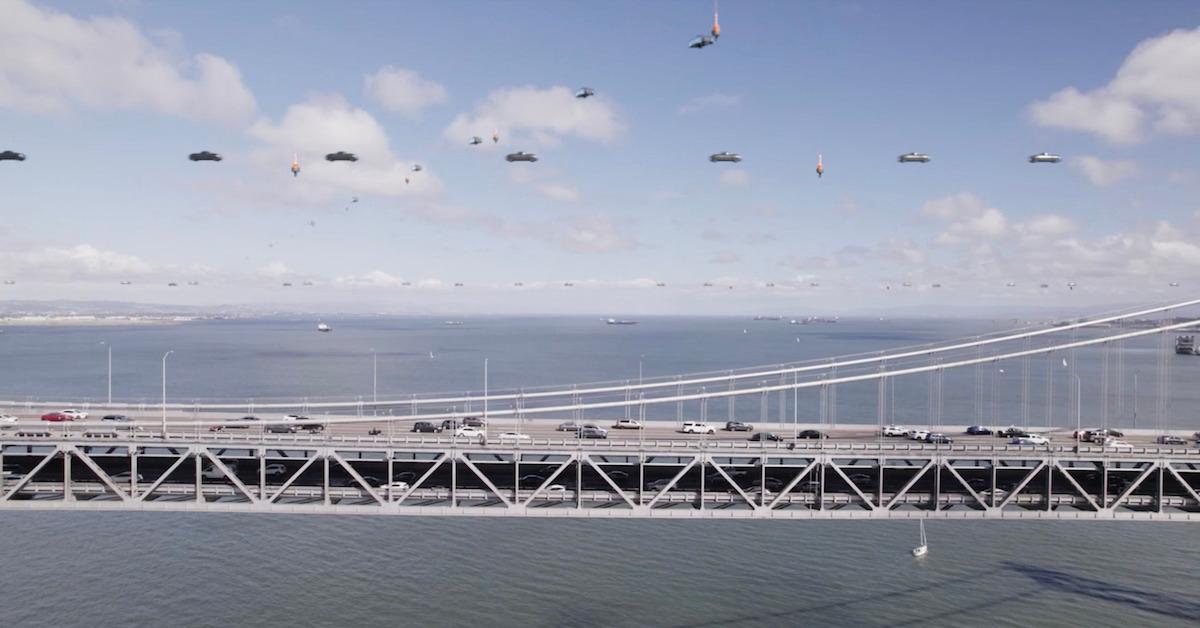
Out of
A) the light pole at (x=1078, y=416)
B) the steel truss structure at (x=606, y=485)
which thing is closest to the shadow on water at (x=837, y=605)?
the steel truss structure at (x=606, y=485)

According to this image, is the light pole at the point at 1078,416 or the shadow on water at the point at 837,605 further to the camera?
the light pole at the point at 1078,416

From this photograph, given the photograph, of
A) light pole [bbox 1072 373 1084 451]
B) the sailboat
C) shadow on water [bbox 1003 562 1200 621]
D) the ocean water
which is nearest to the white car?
the ocean water

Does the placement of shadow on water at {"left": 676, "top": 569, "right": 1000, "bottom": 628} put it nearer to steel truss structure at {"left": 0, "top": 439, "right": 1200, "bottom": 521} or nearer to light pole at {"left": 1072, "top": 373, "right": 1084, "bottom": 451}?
steel truss structure at {"left": 0, "top": 439, "right": 1200, "bottom": 521}

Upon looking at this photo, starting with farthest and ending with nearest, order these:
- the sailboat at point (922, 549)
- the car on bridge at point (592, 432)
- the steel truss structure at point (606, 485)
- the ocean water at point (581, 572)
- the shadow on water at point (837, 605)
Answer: the car on bridge at point (592, 432) < the sailboat at point (922, 549) < the ocean water at point (581, 572) < the shadow on water at point (837, 605) < the steel truss structure at point (606, 485)

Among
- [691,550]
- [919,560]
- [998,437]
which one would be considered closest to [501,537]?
[691,550]

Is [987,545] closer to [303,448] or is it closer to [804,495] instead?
[804,495]

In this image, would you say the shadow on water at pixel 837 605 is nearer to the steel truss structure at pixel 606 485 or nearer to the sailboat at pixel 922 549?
the sailboat at pixel 922 549
